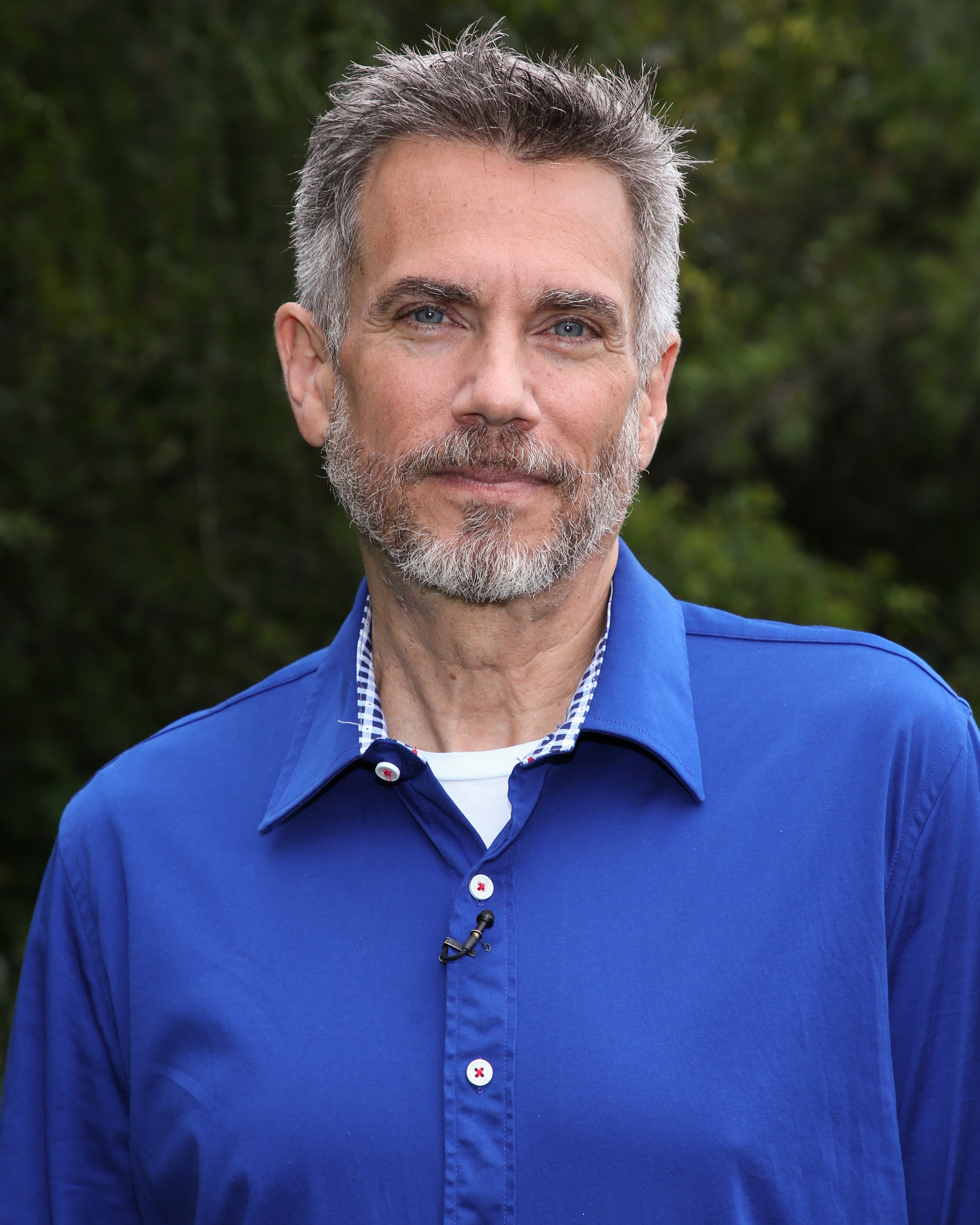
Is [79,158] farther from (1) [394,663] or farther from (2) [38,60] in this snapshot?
(1) [394,663]

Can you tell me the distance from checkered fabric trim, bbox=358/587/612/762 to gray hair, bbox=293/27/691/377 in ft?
1.26

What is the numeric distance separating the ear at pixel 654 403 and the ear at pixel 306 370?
1.41 ft

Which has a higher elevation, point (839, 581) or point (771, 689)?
point (839, 581)

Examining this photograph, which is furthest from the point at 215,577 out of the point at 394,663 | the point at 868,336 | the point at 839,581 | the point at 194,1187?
the point at 868,336

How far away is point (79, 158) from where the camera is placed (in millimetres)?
3807

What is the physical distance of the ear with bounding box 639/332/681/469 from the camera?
1834 millimetres

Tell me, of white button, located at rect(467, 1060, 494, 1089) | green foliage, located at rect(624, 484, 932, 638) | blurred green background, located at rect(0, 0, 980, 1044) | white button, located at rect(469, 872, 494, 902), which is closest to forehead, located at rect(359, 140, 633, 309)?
white button, located at rect(469, 872, 494, 902)

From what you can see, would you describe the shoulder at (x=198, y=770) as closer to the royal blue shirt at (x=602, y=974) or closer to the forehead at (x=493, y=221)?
the royal blue shirt at (x=602, y=974)

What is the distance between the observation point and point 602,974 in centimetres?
140

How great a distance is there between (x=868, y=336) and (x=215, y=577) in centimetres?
468

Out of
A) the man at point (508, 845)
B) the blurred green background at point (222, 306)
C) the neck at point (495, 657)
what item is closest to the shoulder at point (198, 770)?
the man at point (508, 845)

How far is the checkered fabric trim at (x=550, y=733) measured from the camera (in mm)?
1550

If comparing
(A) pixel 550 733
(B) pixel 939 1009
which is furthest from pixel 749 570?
(B) pixel 939 1009

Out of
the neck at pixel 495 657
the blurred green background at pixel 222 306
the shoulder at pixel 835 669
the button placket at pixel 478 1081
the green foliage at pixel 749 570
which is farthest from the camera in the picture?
the green foliage at pixel 749 570
